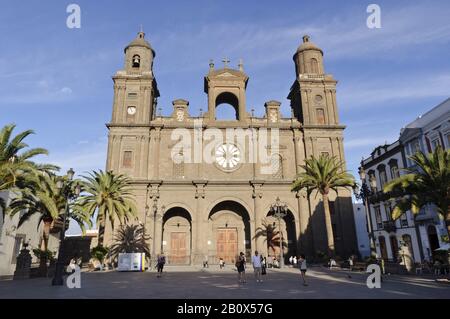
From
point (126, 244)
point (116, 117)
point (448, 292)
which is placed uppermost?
point (116, 117)

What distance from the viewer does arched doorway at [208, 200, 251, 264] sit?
3534 cm

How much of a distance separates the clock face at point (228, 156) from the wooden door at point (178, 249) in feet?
31.5

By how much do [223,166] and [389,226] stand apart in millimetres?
19730

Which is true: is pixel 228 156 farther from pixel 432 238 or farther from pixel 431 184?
pixel 432 238

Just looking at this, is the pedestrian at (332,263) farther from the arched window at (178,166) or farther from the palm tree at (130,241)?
the arched window at (178,166)

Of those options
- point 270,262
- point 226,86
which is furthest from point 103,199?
point 226,86

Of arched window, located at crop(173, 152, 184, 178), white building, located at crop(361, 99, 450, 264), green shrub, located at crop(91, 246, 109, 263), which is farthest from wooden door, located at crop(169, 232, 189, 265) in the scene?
white building, located at crop(361, 99, 450, 264)

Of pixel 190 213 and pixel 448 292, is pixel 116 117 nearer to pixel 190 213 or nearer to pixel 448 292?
pixel 190 213

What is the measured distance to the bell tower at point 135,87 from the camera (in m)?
37.6

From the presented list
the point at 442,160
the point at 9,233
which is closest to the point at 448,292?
the point at 442,160

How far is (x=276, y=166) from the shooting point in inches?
1464

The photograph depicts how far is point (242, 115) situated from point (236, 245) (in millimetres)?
16100

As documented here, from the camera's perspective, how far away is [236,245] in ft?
117
